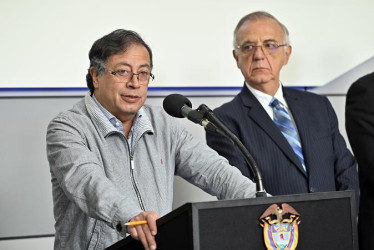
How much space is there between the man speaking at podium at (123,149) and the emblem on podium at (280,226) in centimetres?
56

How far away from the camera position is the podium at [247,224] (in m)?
1.74

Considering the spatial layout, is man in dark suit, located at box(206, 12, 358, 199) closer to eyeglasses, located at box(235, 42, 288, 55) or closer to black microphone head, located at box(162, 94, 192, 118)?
eyeglasses, located at box(235, 42, 288, 55)

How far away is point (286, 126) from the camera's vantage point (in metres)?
3.32

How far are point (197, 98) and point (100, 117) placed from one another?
104 cm

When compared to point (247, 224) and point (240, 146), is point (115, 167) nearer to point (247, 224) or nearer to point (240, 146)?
point (240, 146)

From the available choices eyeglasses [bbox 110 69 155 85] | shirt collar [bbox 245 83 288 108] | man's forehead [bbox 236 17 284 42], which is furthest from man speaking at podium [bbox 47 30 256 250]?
man's forehead [bbox 236 17 284 42]

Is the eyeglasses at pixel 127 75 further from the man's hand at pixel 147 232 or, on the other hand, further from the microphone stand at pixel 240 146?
the man's hand at pixel 147 232

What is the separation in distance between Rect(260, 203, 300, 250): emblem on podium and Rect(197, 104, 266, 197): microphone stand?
0.15 meters

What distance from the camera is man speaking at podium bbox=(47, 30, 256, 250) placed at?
2.50 meters

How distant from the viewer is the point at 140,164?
8.87 ft

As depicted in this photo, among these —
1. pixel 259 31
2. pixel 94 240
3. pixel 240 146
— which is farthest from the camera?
pixel 259 31

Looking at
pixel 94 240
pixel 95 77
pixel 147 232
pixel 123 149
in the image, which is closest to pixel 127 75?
pixel 95 77

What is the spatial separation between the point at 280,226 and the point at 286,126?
4.99 ft

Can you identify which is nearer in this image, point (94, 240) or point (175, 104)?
point (175, 104)
